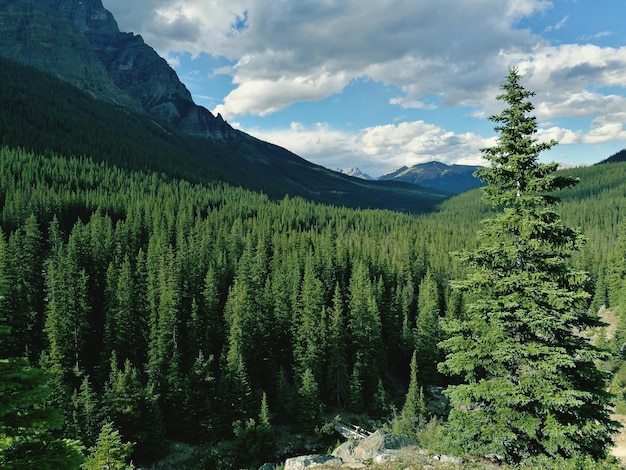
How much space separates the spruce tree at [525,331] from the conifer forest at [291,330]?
69mm

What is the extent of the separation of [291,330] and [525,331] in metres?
52.0

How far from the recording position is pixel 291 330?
63.8 metres

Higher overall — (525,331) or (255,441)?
(525,331)

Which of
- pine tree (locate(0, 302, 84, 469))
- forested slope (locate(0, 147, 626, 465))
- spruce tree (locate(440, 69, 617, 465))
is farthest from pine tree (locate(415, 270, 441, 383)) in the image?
pine tree (locate(0, 302, 84, 469))

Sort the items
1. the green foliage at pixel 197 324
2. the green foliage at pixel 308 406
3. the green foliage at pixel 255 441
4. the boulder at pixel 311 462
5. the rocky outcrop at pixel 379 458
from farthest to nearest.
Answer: the green foliage at pixel 308 406, the green foliage at pixel 197 324, the green foliage at pixel 255 441, the boulder at pixel 311 462, the rocky outcrop at pixel 379 458

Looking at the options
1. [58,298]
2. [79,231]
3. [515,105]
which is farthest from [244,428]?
[79,231]

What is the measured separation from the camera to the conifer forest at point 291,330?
13562 mm

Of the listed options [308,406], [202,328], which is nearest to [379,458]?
[308,406]

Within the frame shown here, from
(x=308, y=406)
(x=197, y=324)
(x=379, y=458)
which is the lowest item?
(x=308, y=406)

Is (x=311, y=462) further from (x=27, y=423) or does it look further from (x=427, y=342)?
(x=427, y=342)

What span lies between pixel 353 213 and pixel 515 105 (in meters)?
164

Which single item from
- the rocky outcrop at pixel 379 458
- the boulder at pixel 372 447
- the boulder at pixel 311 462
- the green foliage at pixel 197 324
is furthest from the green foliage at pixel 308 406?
the boulder at pixel 311 462

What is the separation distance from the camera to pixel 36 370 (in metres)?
8.73

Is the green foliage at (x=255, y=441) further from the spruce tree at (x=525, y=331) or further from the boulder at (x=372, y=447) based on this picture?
the spruce tree at (x=525, y=331)
